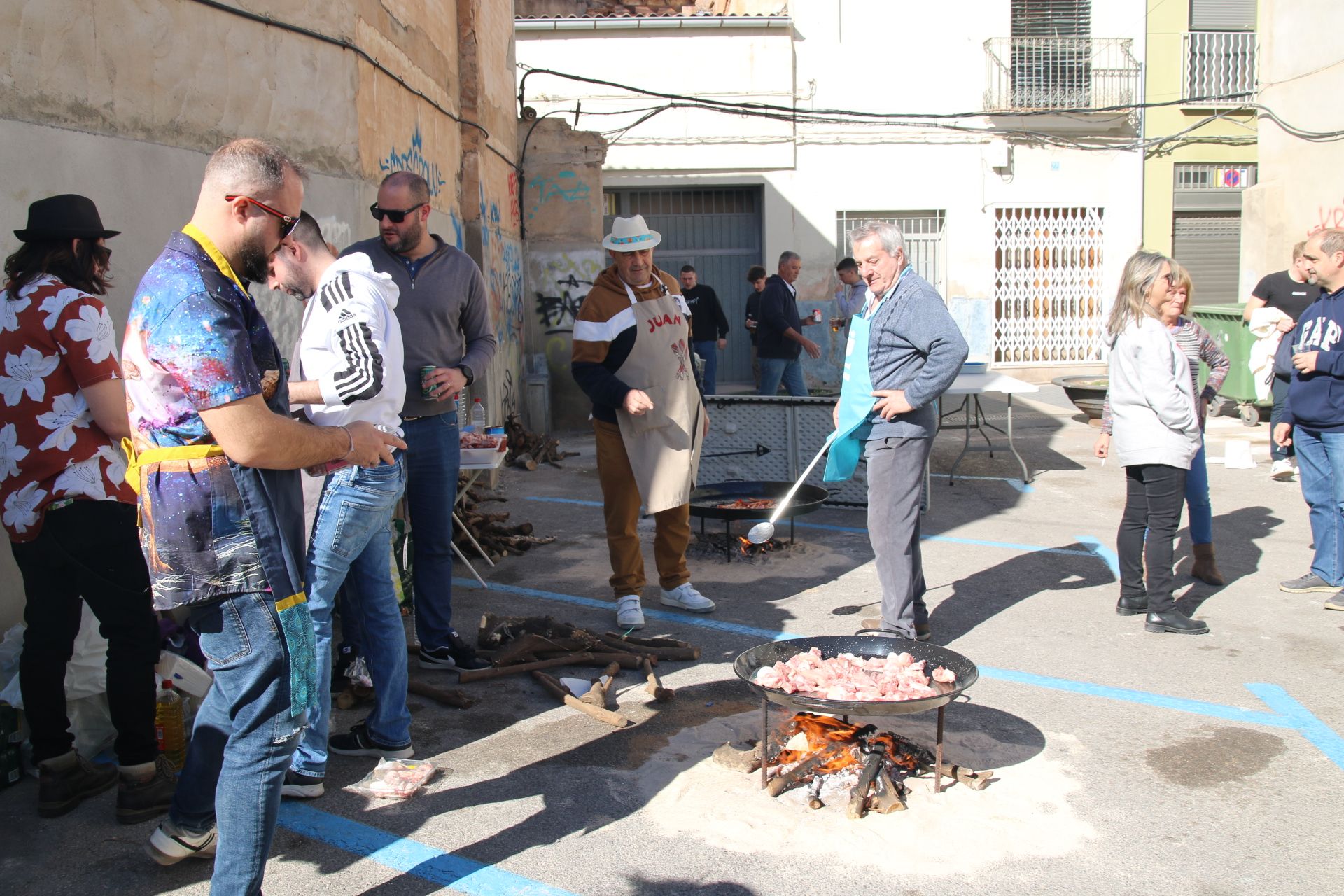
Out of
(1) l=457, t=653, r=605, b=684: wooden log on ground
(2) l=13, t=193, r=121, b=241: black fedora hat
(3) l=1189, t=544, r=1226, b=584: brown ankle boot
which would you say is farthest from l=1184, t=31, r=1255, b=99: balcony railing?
(2) l=13, t=193, r=121, b=241: black fedora hat

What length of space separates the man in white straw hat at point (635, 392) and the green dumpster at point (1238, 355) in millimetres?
9021

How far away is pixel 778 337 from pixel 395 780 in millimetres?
8433

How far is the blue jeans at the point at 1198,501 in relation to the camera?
20.0 feet

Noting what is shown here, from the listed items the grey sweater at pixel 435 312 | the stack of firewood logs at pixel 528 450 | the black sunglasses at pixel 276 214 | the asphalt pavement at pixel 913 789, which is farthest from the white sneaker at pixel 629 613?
the stack of firewood logs at pixel 528 450

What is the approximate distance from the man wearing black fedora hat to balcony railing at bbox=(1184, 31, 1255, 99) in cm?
2053

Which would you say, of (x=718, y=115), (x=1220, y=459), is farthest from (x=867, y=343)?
(x=718, y=115)

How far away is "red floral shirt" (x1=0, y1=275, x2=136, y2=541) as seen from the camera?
346 cm

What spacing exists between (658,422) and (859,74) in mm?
15145

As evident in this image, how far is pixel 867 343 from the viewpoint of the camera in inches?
201

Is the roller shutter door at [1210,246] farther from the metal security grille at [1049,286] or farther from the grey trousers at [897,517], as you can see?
the grey trousers at [897,517]

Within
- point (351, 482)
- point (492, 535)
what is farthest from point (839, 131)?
point (351, 482)

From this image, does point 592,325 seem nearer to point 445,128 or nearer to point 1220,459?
point 445,128

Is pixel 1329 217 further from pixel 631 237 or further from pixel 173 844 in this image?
pixel 173 844

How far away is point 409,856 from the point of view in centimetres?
340
